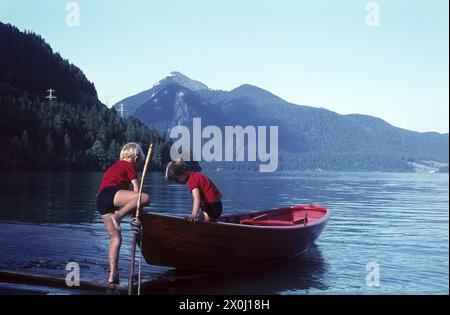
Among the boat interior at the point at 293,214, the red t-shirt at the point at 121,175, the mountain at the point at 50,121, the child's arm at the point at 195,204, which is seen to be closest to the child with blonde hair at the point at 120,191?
the red t-shirt at the point at 121,175

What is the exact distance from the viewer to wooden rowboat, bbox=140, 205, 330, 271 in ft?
32.2

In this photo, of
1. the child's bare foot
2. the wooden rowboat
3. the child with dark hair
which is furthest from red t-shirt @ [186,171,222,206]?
the child's bare foot

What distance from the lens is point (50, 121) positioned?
11906 cm

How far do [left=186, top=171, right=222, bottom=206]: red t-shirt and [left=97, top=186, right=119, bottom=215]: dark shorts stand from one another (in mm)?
1708

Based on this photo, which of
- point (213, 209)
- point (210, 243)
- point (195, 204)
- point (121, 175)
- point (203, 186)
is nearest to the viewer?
point (121, 175)

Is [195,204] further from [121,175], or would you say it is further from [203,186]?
[121,175]

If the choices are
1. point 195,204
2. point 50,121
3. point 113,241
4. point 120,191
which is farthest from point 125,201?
point 50,121

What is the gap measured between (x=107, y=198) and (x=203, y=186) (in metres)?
2.23

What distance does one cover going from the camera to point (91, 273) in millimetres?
10164

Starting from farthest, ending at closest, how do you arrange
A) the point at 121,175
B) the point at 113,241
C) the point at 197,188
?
the point at 197,188 → the point at 113,241 → the point at 121,175

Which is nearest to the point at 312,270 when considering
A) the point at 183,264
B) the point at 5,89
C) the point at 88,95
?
the point at 183,264
